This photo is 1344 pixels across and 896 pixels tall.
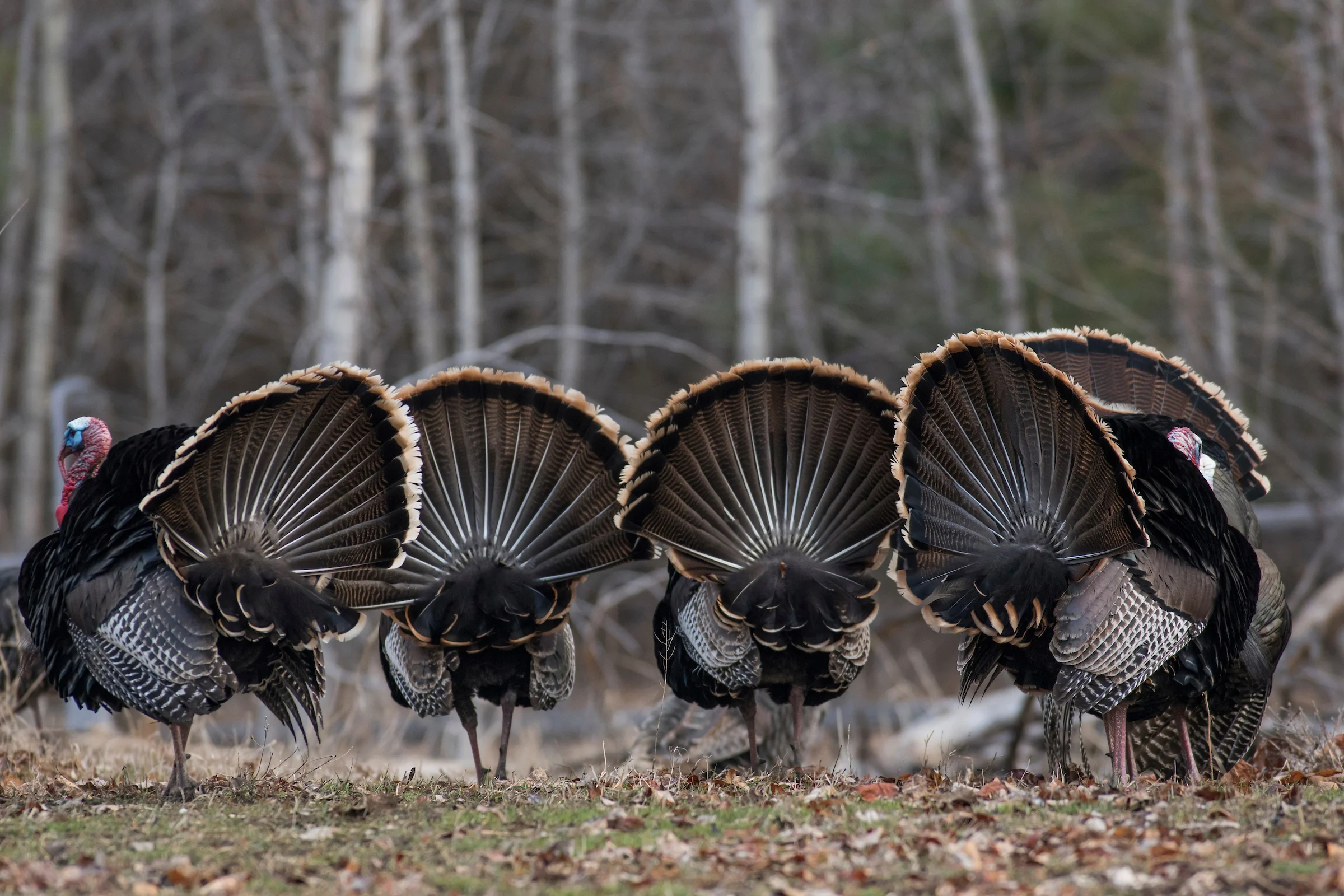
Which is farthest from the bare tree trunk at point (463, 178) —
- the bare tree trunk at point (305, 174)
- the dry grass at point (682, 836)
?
the dry grass at point (682, 836)

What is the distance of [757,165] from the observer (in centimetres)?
1162

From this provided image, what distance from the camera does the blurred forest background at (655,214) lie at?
11789 mm

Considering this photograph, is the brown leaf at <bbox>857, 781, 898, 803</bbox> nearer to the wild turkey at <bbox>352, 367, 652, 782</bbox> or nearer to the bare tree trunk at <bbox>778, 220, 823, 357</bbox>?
the wild turkey at <bbox>352, 367, 652, 782</bbox>

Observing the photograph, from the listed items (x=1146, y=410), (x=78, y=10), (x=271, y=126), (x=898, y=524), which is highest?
(x=78, y=10)

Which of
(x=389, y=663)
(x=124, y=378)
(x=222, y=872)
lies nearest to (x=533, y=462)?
(x=389, y=663)

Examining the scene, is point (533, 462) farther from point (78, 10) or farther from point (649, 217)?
point (78, 10)

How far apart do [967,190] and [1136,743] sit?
11.6m

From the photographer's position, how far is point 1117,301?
1455 cm

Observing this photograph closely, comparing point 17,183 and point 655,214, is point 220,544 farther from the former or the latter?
point 17,183

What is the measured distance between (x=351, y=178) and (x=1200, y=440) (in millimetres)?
6544

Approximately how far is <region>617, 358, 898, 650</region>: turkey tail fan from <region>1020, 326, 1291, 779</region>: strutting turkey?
1.03 m

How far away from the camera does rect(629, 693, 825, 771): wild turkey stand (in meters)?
8.09

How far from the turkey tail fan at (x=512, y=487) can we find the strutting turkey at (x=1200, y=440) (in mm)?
2208

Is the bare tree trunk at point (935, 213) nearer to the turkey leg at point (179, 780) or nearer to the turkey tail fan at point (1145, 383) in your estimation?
the turkey tail fan at point (1145, 383)
